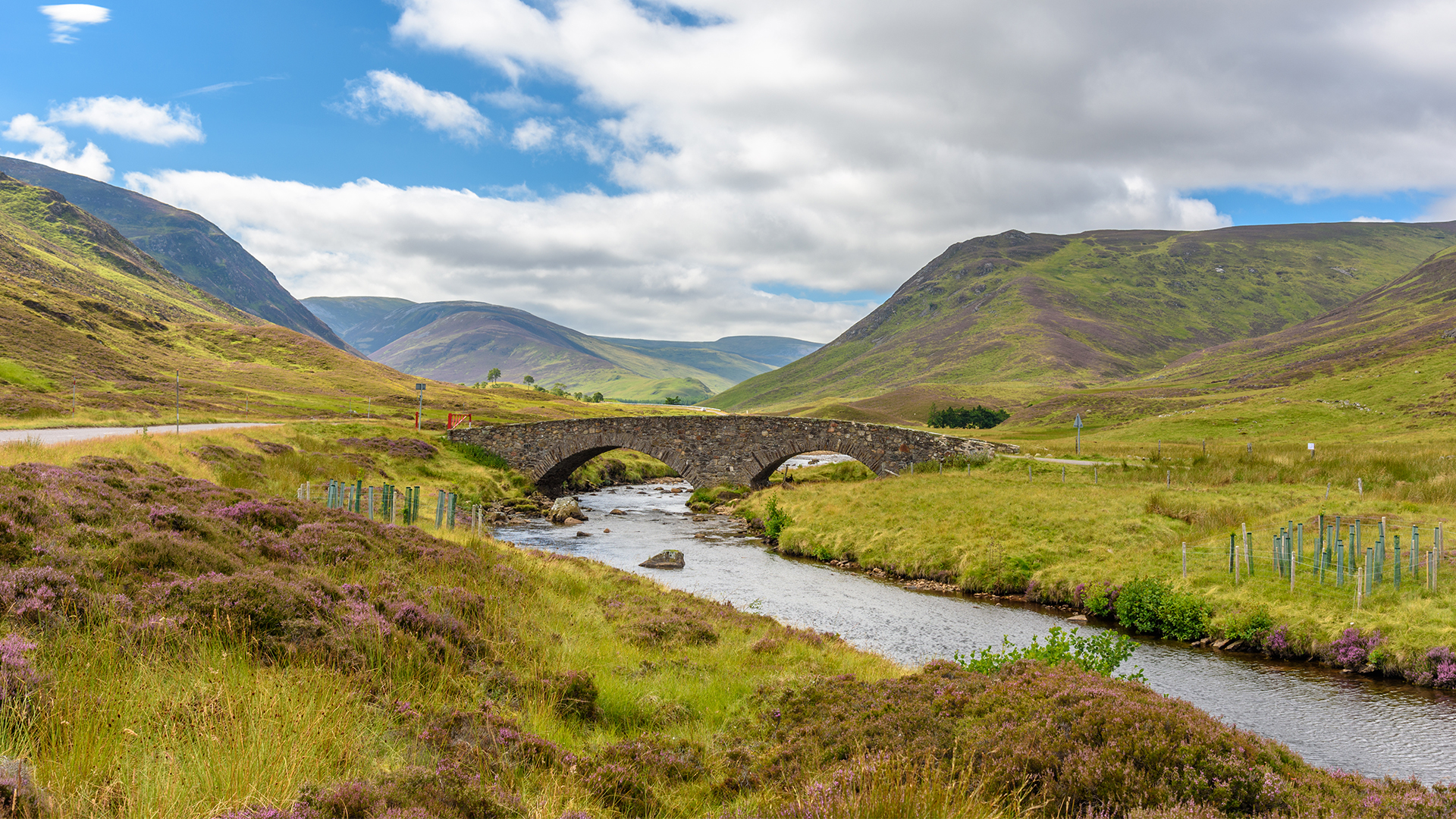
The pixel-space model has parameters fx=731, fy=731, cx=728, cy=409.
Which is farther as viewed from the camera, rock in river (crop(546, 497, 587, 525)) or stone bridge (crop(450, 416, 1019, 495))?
stone bridge (crop(450, 416, 1019, 495))

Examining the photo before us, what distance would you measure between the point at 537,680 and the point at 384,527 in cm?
782

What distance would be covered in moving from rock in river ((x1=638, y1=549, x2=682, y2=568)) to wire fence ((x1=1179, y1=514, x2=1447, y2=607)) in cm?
1778

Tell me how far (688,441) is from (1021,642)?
35.3 metres

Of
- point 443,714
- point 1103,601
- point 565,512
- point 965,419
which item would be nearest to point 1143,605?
point 1103,601

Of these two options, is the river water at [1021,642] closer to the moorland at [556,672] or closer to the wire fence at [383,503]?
the moorland at [556,672]

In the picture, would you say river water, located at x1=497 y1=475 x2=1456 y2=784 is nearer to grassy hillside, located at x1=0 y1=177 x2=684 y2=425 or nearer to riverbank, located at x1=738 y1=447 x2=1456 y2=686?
riverbank, located at x1=738 y1=447 x2=1456 y2=686

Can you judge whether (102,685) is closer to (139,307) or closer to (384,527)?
(384,527)

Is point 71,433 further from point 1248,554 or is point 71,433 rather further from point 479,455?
point 1248,554

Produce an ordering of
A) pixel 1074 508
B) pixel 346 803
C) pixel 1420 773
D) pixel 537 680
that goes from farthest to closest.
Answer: pixel 1074 508 → pixel 1420 773 → pixel 537 680 → pixel 346 803

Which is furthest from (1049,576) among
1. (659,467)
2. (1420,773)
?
(659,467)

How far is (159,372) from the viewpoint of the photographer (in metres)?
90.2

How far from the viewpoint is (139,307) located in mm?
159000

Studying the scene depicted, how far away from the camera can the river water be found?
13438mm

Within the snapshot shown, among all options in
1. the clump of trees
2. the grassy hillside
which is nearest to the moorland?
the grassy hillside
